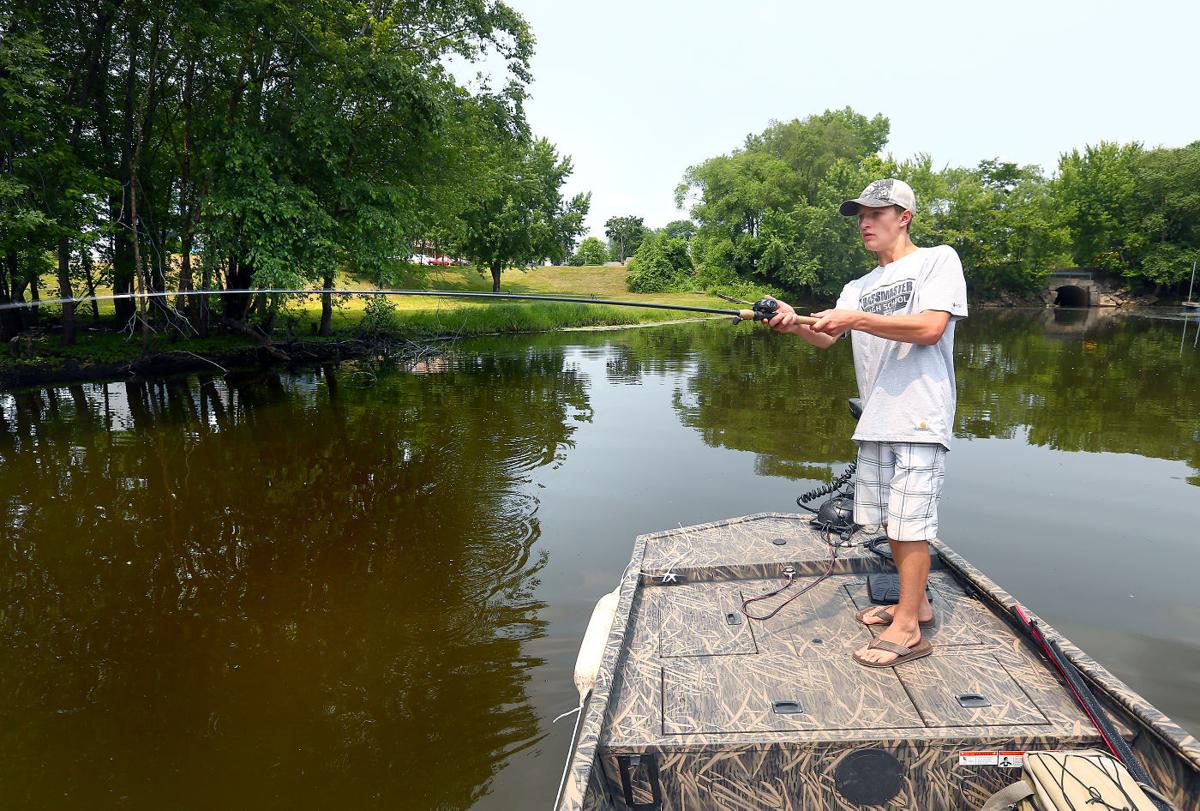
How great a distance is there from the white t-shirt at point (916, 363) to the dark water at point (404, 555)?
101 inches

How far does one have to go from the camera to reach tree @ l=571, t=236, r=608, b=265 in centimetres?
8550

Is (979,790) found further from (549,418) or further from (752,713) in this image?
(549,418)

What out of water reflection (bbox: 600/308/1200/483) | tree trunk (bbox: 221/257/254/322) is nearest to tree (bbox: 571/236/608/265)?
water reflection (bbox: 600/308/1200/483)

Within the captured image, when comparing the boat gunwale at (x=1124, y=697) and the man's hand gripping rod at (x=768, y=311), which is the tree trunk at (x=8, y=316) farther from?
the boat gunwale at (x=1124, y=697)

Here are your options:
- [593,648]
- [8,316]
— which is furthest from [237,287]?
[593,648]

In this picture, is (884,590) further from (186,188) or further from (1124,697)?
(186,188)

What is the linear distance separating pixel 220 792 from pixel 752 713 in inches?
111

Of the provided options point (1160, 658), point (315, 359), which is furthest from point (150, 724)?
point (315, 359)

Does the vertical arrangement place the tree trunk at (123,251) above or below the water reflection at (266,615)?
above

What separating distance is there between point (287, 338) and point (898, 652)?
22.0 m

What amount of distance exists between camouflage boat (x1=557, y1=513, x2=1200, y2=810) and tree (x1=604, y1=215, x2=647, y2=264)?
11436 centimetres

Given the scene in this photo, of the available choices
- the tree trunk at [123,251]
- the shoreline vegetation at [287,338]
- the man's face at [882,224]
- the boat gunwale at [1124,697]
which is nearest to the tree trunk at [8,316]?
the shoreline vegetation at [287,338]

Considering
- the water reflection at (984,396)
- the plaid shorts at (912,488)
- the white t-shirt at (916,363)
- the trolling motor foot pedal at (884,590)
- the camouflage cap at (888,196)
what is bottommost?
the water reflection at (984,396)

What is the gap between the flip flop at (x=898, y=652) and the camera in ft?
10.1
